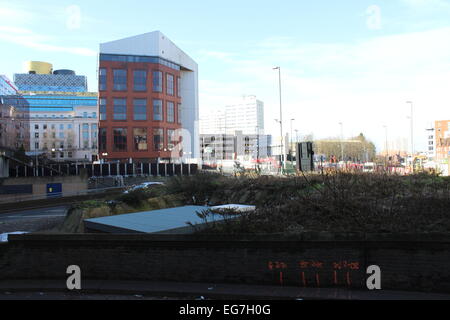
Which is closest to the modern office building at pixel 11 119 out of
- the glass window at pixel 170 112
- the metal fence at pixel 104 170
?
the metal fence at pixel 104 170

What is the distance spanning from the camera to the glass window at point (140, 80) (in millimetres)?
77938

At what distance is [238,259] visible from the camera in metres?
8.73

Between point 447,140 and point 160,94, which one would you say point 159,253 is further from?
point 447,140

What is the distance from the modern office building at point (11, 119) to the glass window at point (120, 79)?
1849 cm

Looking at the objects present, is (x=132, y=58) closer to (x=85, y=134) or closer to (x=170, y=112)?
(x=170, y=112)

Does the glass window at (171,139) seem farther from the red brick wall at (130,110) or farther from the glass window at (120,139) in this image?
the glass window at (120,139)

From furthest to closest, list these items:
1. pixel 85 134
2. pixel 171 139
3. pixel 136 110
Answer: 1. pixel 85 134
2. pixel 171 139
3. pixel 136 110

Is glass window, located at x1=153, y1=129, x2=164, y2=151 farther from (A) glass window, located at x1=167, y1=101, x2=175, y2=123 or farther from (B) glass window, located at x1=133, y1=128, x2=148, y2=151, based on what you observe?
(A) glass window, located at x1=167, y1=101, x2=175, y2=123

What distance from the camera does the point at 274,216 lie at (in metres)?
10.9

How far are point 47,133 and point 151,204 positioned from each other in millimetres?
108284

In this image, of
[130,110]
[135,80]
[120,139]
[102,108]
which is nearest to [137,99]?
[130,110]

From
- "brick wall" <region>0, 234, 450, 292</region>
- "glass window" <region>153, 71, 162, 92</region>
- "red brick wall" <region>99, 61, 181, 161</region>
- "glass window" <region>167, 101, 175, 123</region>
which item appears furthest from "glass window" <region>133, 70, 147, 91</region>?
"brick wall" <region>0, 234, 450, 292</region>

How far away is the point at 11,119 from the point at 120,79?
2026cm
